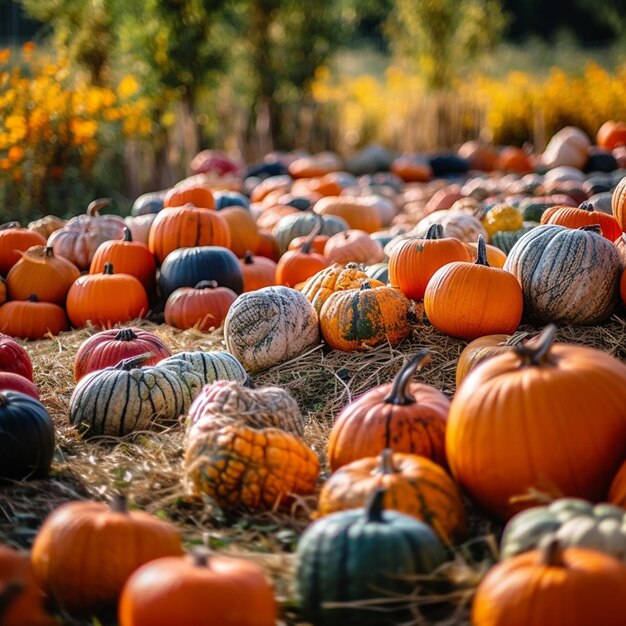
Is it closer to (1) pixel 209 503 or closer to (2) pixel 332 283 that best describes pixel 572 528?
(1) pixel 209 503

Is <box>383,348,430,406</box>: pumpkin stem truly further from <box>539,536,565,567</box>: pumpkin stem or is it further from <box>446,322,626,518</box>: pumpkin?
<box>539,536,565,567</box>: pumpkin stem

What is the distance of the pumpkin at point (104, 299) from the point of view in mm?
5738

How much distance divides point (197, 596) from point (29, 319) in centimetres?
413

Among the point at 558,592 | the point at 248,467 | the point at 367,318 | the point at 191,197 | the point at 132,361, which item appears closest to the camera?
the point at 558,592

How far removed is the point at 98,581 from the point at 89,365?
7.27ft

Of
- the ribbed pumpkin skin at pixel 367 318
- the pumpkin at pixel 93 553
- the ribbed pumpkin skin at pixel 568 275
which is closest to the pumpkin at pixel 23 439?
the pumpkin at pixel 93 553

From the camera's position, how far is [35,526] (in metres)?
2.99

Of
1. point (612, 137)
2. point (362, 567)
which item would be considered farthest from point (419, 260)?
point (612, 137)

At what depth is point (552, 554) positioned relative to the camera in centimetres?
203

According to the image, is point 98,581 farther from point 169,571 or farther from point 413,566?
point 413,566

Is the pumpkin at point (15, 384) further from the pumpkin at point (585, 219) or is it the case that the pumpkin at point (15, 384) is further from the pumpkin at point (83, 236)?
the pumpkin at point (585, 219)

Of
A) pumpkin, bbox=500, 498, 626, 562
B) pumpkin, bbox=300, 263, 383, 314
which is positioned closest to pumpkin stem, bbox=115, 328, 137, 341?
pumpkin, bbox=300, 263, 383, 314

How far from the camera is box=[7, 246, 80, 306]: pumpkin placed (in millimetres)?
5902

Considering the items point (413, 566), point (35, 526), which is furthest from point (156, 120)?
point (413, 566)
